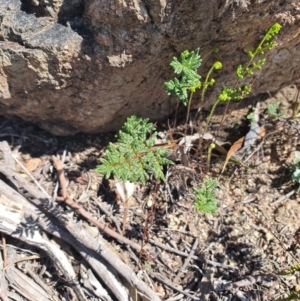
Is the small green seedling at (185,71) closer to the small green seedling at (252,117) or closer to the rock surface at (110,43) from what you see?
the rock surface at (110,43)

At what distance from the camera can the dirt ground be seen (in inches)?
114

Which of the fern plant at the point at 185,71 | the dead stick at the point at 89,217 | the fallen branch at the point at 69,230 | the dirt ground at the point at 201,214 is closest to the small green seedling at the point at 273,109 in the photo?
the dirt ground at the point at 201,214

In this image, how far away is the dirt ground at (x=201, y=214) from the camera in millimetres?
2893

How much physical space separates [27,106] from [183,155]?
1.10m

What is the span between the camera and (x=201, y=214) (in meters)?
3.10

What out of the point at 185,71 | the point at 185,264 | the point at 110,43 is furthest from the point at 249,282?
the point at 110,43

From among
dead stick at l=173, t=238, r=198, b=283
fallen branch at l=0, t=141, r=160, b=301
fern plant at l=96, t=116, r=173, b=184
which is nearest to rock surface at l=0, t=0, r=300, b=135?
fern plant at l=96, t=116, r=173, b=184

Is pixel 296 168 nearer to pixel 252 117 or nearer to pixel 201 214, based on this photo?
pixel 252 117

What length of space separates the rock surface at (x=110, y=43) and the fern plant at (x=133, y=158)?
1.09 ft

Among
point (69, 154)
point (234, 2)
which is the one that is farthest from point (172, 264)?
point (234, 2)

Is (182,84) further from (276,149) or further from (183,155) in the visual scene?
(276,149)

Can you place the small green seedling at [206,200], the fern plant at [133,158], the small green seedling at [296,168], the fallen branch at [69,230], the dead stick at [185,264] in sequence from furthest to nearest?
the small green seedling at [296,168] → the dead stick at [185,264] → the fallen branch at [69,230] → the small green seedling at [206,200] → the fern plant at [133,158]

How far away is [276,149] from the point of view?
330cm

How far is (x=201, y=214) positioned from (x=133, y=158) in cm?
85
